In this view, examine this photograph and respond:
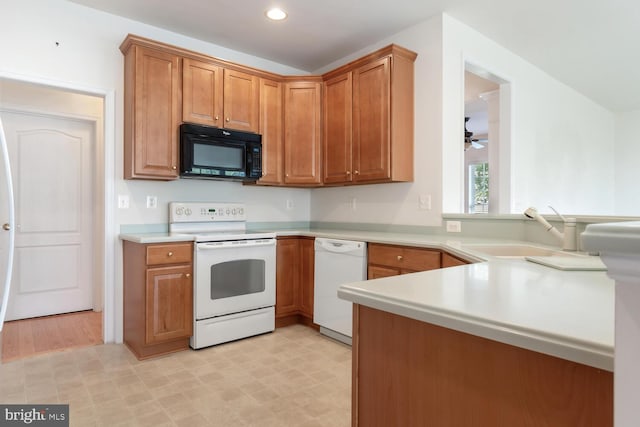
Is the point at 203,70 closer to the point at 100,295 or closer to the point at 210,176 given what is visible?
the point at 210,176

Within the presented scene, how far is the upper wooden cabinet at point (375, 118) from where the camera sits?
307cm

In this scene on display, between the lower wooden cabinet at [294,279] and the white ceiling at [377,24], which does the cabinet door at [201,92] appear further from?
the lower wooden cabinet at [294,279]

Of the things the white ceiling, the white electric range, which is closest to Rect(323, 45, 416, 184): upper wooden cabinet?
the white ceiling

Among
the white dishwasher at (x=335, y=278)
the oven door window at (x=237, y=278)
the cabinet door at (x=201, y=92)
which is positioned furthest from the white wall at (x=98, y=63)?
the white dishwasher at (x=335, y=278)

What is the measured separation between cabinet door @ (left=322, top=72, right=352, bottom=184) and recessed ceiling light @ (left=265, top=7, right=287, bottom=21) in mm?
736

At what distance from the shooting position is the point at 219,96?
10.5 ft

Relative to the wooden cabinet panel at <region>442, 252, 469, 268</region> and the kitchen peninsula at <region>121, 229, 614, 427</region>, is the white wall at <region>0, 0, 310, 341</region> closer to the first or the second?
the wooden cabinet panel at <region>442, 252, 469, 268</region>

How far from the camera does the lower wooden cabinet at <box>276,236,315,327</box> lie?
334cm

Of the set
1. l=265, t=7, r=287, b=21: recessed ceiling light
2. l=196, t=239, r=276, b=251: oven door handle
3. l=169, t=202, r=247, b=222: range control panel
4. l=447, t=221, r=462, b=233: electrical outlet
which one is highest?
l=265, t=7, r=287, b=21: recessed ceiling light

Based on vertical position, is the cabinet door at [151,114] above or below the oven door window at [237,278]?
above

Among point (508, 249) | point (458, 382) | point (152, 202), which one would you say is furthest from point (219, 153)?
point (458, 382)

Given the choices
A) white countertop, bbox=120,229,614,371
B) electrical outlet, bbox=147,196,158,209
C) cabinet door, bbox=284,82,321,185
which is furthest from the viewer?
cabinet door, bbox=284,82,321,185

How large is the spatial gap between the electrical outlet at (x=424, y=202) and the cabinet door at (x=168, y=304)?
1.92 m

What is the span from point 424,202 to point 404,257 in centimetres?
75
